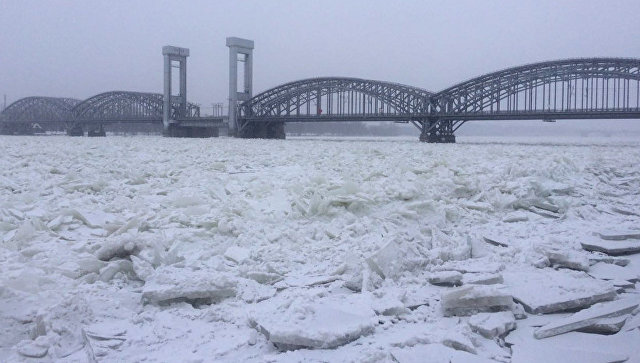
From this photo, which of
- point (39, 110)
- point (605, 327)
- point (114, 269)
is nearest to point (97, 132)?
point (39, 110)

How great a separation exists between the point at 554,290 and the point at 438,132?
4176cm

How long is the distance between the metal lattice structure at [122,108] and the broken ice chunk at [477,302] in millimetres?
70177

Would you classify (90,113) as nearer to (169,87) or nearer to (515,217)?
(169,87)

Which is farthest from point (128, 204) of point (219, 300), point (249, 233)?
point (219, 300)

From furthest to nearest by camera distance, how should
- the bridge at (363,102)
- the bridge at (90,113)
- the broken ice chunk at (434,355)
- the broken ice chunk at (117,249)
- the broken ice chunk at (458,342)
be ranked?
the bridge at (90,113) < the bridge at (363,102) < the broken ice chunk at (117,249) < the broken ice chunk at (458,342) < the broken ice chunk at (434,355)

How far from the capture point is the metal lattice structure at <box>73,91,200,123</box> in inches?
2987

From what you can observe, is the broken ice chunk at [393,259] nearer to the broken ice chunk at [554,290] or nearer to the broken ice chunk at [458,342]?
the broken ice chunk at [554,290]

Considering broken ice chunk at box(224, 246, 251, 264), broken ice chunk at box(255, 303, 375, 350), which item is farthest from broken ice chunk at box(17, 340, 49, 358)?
broken ice chunk at box(224, 246, 251, 264)

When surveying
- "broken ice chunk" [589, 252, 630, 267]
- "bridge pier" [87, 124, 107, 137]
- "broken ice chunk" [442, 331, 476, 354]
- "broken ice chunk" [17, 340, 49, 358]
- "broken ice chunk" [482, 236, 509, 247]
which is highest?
"bridge pier" [87, 124, 107, 137]

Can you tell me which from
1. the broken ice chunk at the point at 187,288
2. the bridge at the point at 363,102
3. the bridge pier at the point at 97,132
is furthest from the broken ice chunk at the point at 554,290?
the bridge pier at the point at 97,132

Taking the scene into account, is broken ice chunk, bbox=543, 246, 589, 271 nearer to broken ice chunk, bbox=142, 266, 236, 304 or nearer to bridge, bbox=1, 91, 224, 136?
broken ice chunk, bbox=142, 266, 236, 304

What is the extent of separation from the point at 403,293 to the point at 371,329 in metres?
0.85

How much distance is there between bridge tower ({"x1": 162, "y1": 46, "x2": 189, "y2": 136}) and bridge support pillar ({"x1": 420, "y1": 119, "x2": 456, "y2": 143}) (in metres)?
A: 35.9

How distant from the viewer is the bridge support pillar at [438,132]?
146ft
